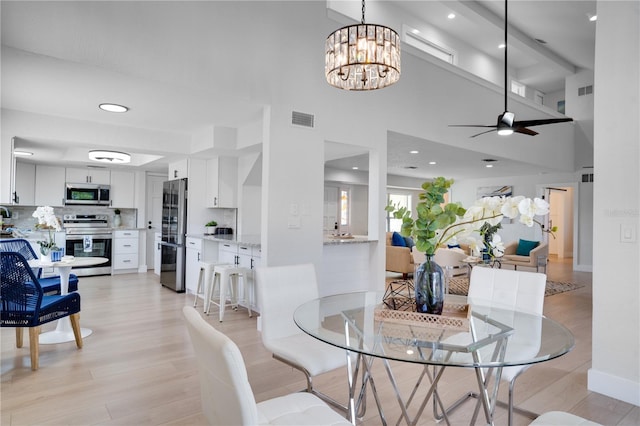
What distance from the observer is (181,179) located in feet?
19.6

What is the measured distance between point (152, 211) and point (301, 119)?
528 cm

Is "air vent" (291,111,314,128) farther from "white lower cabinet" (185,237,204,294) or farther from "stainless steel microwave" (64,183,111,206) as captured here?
"stainless steel microwave" (64,183,111,206)

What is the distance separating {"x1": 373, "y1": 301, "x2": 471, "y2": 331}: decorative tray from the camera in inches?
64.4

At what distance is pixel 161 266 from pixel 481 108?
5979 mm

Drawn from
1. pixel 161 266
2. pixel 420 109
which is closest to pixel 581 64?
pixel 420 109

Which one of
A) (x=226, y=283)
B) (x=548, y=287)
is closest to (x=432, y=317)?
(x=226, y=283)

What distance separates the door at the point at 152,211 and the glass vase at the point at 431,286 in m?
7.30

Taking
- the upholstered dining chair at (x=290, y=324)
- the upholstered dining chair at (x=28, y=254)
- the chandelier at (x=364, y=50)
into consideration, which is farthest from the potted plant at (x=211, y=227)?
the chandelier at (x=364, y=50)

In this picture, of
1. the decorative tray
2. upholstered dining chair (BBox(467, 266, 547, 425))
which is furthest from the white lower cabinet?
the decorative tray

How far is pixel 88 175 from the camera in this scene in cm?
738

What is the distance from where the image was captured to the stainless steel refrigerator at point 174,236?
585cm

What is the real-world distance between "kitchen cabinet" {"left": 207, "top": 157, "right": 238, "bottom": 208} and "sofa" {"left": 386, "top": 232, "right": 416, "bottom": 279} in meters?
3.31

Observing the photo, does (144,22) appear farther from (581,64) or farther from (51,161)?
(581,64)

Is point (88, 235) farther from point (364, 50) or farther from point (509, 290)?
point (509, 290)
